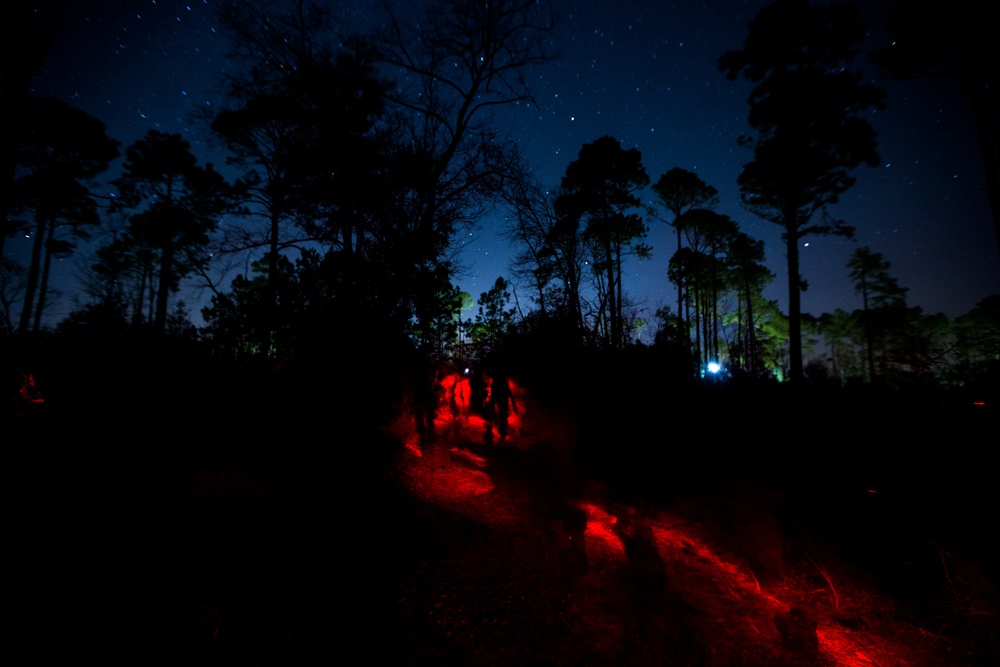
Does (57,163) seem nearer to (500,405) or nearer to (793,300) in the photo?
(500,405)

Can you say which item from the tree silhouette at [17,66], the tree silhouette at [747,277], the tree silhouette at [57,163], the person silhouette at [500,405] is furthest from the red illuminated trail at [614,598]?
the tree silhouette at [747,277]

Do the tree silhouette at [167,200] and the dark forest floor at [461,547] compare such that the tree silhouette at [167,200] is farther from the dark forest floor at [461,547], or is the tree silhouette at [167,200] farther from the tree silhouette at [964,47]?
the tree silhouette at [964,47]

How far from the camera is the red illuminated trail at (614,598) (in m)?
3.58

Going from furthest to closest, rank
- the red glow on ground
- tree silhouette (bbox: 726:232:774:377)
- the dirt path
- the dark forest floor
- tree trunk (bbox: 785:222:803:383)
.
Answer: tree silhouette (bbox: 726:232:774:377)
tree trunk (bbox: 785:222:803:383)
the red glow on ground
the dirt path
the dark forest floor

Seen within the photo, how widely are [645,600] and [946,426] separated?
25.2 feet

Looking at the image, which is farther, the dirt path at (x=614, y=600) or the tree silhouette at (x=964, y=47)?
the tree silhouette at (x=964, y=47)

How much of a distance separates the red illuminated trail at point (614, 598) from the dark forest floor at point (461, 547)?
3cm

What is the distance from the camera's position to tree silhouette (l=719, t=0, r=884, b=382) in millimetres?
13875

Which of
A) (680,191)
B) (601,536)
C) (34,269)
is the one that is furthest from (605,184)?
(34,269)

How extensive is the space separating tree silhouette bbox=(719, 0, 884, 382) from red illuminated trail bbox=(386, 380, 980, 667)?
10970 millimetres

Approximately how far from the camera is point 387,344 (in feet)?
28.5

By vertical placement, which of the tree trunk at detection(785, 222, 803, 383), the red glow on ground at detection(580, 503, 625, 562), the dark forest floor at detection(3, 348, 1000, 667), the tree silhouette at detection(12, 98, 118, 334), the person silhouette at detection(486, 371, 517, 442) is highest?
the tree silhouette at detection(12, 98, 118, 334)

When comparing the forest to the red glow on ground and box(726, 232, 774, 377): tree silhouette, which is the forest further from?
box(726, 232, 774, 377): tree silhouette

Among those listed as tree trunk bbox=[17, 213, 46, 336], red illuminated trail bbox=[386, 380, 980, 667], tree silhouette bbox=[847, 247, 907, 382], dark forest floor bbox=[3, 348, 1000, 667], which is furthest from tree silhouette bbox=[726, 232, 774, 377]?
tree trunk bbox=[17, 213, 46, 336]
